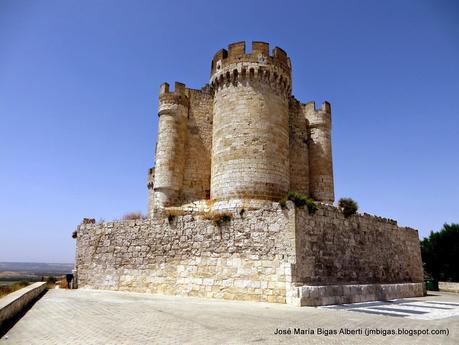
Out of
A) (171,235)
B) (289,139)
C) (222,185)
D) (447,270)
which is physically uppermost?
(289,139)

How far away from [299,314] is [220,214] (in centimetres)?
539

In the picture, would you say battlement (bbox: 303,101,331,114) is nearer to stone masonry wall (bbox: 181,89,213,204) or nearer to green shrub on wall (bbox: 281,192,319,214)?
stone masonry wall (bbox: 181,89,213,204)

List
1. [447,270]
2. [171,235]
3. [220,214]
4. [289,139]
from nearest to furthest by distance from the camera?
[220,214]
[171,235]
[289,139]
[447,270]

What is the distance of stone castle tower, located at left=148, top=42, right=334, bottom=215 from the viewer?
55.2 ft

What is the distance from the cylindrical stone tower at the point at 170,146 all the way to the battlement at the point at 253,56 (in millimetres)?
2704

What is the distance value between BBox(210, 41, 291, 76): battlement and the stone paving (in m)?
12.4

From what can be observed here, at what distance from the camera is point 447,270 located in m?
33.9

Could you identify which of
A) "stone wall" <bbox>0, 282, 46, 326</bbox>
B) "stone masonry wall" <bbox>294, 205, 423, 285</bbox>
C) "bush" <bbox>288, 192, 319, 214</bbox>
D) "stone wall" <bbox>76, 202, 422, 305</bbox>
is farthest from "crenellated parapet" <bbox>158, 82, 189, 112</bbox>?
"stone wall" <bbox>0, 282, 46, 326</bbox>

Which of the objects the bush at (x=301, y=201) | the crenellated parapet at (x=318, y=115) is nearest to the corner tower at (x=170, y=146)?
the crenellated parapet at (x=318, y=115)

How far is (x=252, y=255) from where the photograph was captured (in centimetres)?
1200

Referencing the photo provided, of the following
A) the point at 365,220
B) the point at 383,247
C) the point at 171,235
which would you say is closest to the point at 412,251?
the point at 383,247

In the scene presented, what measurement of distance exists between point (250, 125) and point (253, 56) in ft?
11.8

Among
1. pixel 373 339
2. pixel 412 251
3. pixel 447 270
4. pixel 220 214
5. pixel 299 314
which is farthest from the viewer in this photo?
pixel 447 270

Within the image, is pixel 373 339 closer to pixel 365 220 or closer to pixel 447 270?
pixel 365 220
